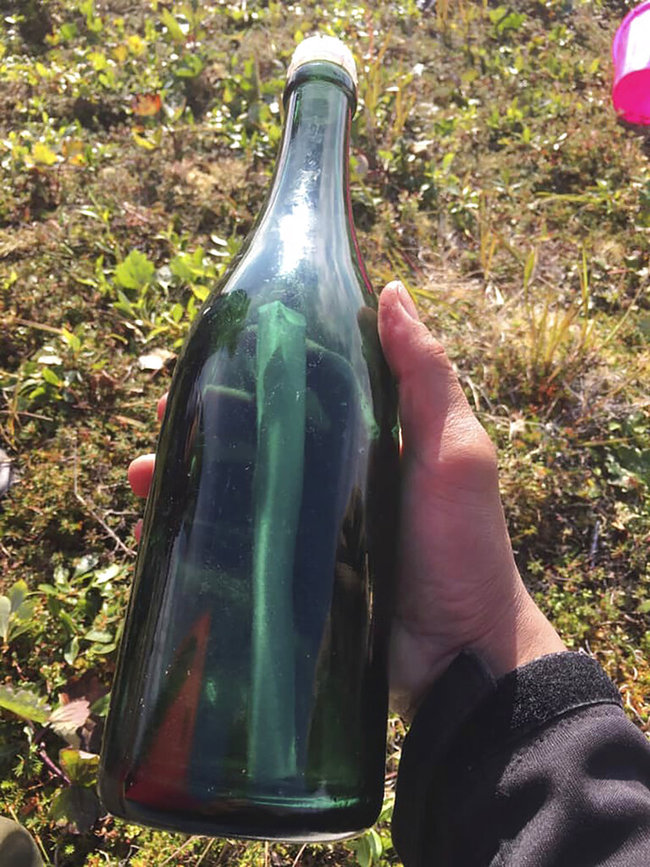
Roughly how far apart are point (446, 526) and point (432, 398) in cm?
23

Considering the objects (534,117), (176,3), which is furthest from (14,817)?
(176,3)

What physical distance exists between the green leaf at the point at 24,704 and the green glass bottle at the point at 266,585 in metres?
0.49

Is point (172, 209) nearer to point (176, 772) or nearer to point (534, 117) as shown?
point (534, 117)

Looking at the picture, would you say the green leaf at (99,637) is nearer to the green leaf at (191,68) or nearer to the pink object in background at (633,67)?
the green leaf at (191,68)

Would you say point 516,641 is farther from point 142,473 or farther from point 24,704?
point 24,704

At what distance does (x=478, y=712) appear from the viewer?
43.6 inches

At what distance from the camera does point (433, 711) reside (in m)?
1.13

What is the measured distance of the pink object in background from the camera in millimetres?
2627

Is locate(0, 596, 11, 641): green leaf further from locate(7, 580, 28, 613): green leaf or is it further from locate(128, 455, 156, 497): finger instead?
locate(128, 455, 156, 497): finger

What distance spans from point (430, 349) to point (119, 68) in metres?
2.32

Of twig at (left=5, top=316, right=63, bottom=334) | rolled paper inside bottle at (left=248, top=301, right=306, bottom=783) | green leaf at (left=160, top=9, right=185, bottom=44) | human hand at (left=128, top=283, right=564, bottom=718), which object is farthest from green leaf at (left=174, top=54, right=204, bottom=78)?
rolled paper inside bottle at (left=248, top=301, right=306, bottom=783)

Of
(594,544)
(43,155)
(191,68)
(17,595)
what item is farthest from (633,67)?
(17,595)

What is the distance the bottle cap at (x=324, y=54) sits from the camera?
1.30 meters

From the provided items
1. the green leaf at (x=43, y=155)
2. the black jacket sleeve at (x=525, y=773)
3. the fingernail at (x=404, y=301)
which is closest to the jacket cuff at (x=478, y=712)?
the black jacket sleeve at (x=525, y=773)
